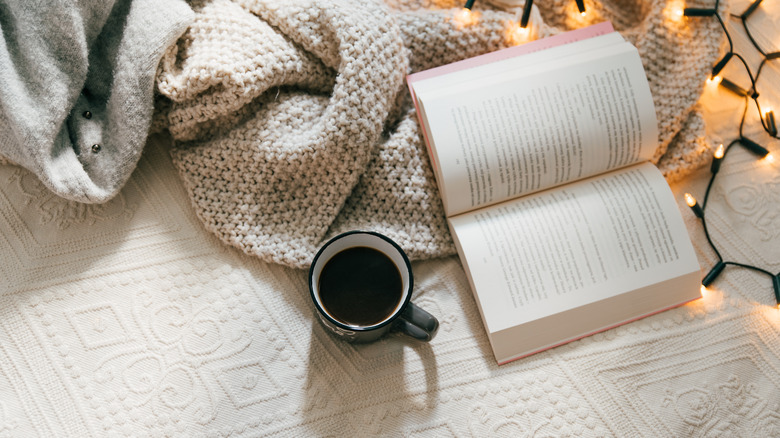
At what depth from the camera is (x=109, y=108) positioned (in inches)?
26.7

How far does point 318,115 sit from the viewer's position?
70 centimetres

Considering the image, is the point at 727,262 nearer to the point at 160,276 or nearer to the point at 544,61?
the point at 544,61

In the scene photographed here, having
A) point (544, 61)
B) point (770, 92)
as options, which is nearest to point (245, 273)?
point (544, 61)

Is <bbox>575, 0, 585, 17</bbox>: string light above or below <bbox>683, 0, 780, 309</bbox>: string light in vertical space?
above

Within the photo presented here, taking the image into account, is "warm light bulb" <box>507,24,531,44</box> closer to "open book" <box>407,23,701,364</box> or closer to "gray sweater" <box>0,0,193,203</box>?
"open book" <box>407,23,701,364</box>

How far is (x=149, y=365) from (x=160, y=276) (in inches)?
4.2

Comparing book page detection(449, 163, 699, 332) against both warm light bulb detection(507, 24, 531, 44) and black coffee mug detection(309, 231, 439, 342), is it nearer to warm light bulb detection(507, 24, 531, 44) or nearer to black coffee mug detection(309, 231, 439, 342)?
black coffee mug detection(309, 231, 439, 342)

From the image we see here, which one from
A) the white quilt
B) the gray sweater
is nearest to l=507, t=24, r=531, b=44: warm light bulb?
the white quilt

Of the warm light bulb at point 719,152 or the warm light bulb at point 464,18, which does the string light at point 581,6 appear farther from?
the warm light bulb at point 719,152

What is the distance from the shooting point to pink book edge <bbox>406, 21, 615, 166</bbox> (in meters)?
0.73

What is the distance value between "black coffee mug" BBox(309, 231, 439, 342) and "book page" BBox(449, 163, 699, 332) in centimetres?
10

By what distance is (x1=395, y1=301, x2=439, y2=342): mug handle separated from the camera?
61 cm

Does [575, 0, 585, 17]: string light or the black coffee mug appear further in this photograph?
[575, 0, 585, 17]: string light

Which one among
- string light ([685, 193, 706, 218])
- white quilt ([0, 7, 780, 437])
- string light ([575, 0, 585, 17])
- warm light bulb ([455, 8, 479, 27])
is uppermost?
string light ([575, 0, 585, 17])
